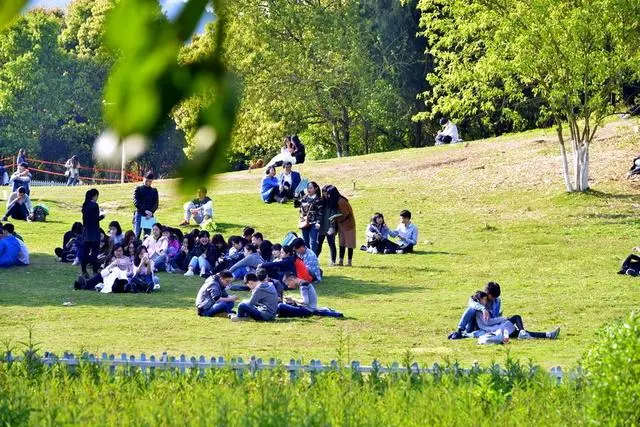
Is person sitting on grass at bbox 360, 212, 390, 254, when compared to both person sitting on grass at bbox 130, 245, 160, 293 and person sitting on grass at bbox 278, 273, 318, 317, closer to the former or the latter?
person sitting on grass at bbox 130, 245, 160, 293

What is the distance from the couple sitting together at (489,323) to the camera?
53.4ft

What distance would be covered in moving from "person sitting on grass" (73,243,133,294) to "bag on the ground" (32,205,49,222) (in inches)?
354

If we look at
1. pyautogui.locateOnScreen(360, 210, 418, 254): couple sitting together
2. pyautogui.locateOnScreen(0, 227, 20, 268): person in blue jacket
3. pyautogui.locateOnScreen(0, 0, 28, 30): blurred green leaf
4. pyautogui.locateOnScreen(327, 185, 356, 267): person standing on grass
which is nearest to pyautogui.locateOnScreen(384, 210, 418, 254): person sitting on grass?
pyautogui.locateOnScreen(360, 210, 418, 254): couple sitting together

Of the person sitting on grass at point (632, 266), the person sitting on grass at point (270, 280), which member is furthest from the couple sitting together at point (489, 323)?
the person sitting on grass at point (632, 266)

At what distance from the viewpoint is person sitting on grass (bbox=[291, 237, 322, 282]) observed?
846 inches

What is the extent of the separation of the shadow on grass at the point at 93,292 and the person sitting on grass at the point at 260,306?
5.26 feet

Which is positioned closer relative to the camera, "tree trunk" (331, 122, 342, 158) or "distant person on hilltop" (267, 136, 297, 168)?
"distant person on hilltop" (267, 136, 297, 168)

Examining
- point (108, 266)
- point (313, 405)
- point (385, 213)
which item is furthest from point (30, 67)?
point (385, 213)

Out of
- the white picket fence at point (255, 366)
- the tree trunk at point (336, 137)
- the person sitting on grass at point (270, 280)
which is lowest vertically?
the white picket fence at point (255, 366)

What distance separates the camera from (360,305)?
776 inches

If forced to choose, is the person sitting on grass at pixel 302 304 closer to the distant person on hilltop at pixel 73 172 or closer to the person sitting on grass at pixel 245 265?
the person sitting on grass at pixel 245 265

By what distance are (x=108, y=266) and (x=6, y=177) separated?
21866mm

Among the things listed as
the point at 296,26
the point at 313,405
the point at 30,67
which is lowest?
the point at 313,405

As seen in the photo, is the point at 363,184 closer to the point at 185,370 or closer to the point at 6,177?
the point at 6,177
